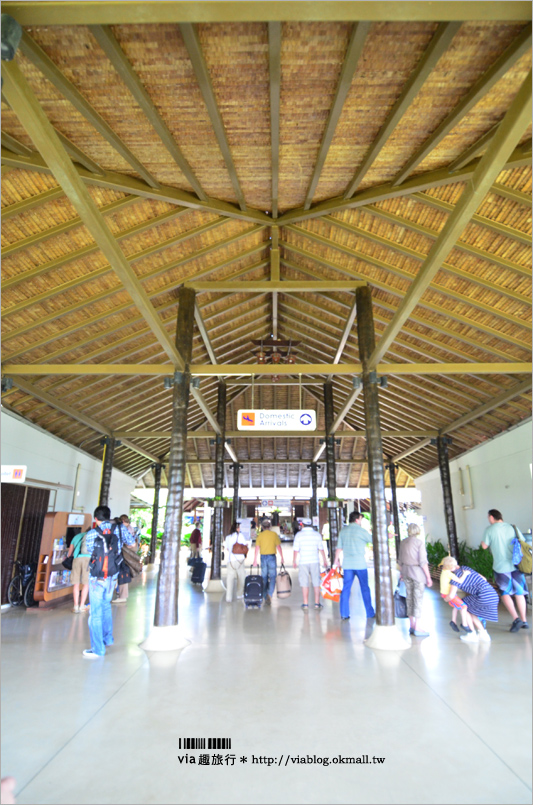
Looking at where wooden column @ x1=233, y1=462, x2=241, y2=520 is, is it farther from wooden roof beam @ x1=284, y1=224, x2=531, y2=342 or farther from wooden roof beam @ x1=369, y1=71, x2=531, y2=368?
wooden roof beam @ x1=369, y1=71, x2=531, y2=368

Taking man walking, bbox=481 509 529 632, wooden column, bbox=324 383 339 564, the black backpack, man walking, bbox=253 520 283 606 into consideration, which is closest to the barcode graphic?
the black backpack

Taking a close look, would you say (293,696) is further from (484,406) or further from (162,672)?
(484,406)

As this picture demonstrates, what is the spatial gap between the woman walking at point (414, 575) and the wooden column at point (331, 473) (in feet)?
18.4

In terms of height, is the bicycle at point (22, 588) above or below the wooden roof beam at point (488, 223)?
below

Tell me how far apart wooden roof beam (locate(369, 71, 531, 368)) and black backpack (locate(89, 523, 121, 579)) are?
4.63 metres

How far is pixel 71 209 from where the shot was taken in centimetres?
622

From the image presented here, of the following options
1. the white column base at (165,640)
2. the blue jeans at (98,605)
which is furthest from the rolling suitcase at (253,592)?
the blue jeans at (98,605)

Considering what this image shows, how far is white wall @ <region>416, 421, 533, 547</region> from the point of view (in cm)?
1012

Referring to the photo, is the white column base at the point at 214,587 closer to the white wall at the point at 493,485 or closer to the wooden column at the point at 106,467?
the wooden column at the point at 106,467

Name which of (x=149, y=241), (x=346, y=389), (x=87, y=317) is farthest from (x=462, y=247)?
(x=346, y=389)

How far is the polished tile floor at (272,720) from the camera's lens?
258 cm

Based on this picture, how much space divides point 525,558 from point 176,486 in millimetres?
5324

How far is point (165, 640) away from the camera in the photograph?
5.81 m

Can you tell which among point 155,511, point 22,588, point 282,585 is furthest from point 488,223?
point 155,511
